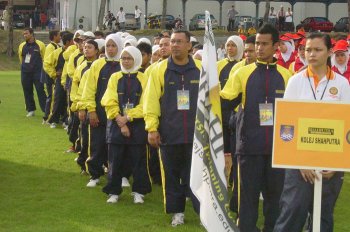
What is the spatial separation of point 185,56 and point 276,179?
1.89 m

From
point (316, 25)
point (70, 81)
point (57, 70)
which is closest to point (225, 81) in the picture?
point (70, 81)

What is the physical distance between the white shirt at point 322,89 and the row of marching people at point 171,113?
0.32 metres

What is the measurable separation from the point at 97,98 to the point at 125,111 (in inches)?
39.1

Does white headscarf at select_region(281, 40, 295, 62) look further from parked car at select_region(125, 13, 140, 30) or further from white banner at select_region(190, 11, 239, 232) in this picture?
parked car at select_region(125, 13, 140, 30)

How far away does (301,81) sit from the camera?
708 cm

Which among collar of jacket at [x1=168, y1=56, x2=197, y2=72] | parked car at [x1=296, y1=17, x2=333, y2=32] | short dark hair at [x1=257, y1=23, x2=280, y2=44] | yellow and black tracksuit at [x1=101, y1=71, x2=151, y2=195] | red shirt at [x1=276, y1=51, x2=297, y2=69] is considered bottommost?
yellow and black tracksuit at [x1=101, y1=71, x2=151, y2=195]

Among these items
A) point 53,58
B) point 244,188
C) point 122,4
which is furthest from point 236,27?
point 244,188

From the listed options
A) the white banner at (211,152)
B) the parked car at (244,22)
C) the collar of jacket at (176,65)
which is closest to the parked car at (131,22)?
the parked car at (244,22)

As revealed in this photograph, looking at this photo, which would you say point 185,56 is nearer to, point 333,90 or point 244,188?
point 244,188

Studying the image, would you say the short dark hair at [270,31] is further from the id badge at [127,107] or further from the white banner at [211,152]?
the id badge at [127,107]

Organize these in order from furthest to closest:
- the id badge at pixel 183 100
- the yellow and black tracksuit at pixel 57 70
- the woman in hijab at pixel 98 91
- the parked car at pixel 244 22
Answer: the parked car at pixel 244 22 → the yellow and black tracksuit at pixel 57 70 → the woman in hijab at pixel 98 91 → the id badge at pixel 183 100

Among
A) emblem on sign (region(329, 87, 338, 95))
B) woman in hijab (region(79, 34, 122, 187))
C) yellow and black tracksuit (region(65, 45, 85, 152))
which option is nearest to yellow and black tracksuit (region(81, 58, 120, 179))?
woman in hijab (region(79, 34, 122, 187))

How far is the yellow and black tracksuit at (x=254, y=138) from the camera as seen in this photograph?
796 centimetres

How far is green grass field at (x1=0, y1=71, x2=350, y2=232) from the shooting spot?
9.24 metres
